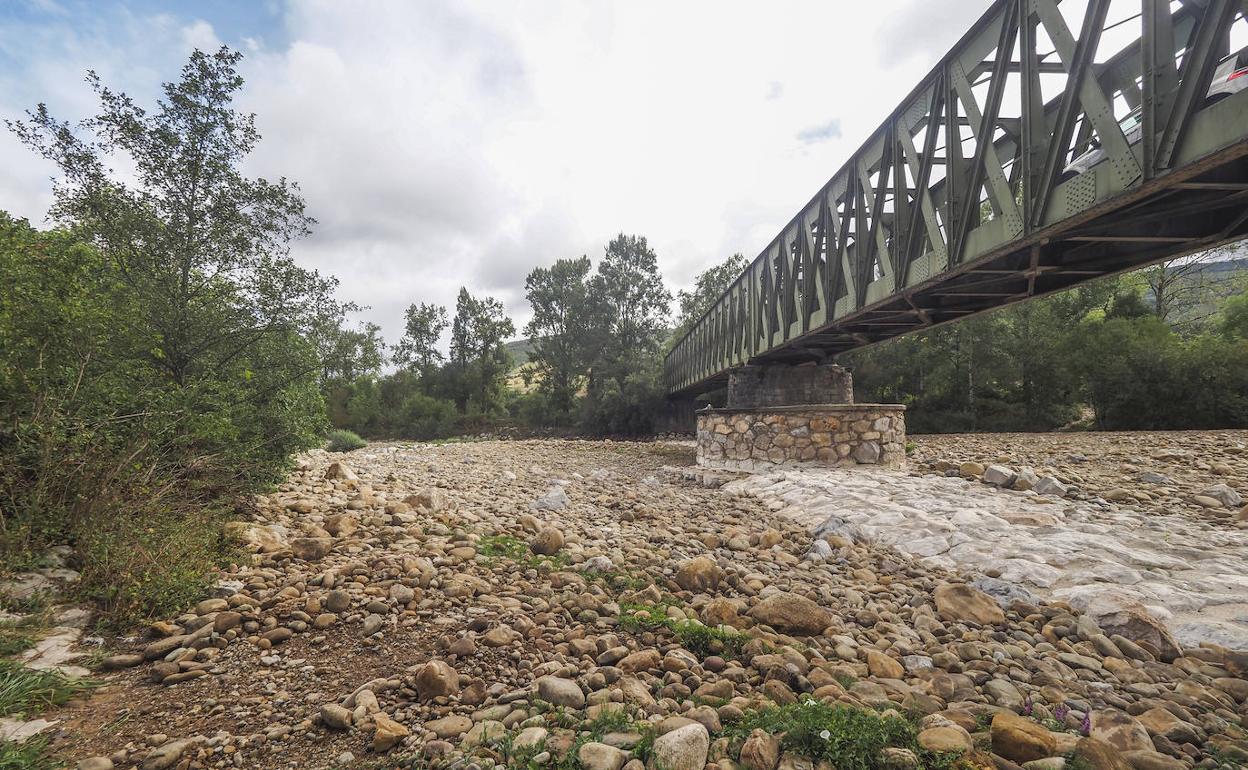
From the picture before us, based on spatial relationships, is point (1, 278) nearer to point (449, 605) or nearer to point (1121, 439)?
point (449, 605)

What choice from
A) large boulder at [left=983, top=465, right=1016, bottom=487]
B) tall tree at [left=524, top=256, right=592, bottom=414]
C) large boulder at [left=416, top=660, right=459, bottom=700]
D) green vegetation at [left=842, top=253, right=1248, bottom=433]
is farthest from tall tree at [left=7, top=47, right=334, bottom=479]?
tall tree at [left=524, top=256, right=592, bottom=414]

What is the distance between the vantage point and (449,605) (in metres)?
3.77

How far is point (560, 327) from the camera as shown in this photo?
153ft

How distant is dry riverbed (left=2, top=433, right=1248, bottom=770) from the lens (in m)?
2.27

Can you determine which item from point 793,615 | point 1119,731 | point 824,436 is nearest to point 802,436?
point 824,436

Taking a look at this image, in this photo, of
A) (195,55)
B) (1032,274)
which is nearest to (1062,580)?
(1032,274)

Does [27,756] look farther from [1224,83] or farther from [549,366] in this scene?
[549,366]

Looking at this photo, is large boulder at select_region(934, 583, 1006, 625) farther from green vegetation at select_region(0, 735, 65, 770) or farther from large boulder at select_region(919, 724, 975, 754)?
green vegetation at select_region(0, 735, 65, 770)

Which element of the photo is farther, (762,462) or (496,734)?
(762,462)

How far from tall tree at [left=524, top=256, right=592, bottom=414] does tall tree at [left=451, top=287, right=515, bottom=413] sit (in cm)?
546

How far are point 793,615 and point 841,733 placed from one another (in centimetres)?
155

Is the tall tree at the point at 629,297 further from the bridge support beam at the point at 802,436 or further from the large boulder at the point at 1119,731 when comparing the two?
the large boulder at the point at 1119,731

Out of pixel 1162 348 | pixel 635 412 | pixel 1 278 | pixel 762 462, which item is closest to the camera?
pixel 1 278

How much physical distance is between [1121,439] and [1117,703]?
59.1ft
